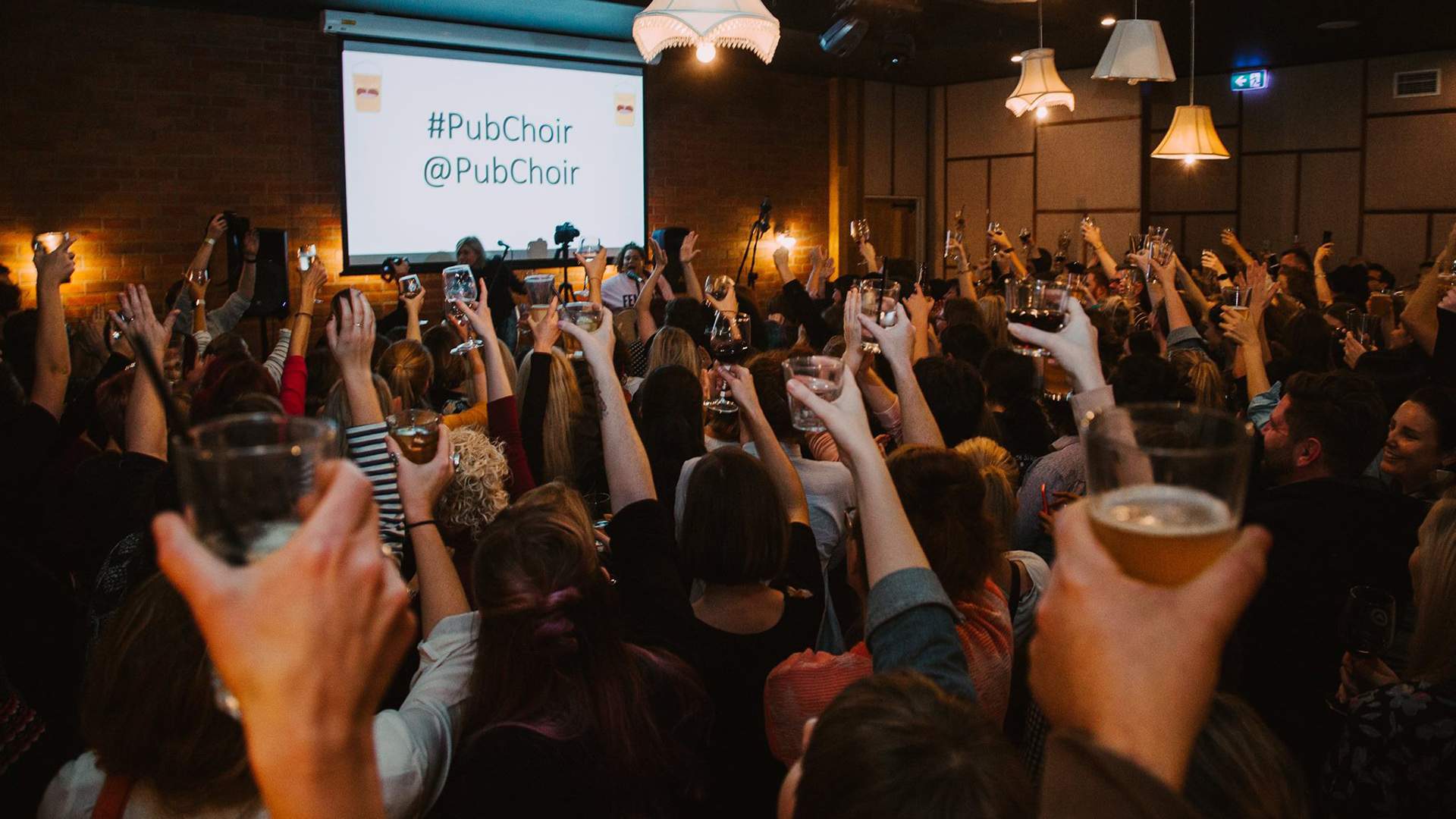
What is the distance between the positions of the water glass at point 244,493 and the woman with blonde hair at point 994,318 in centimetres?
480

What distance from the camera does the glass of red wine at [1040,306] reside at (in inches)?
83.1

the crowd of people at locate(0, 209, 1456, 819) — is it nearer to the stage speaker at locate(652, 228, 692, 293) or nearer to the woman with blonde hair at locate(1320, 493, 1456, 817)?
the woman with blonde hair at locate(1320, 493, 1456, 817)

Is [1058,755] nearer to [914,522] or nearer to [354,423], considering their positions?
[914,522]

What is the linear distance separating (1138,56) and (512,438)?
3843 mm

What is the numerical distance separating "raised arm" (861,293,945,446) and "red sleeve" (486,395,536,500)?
0.95 meters

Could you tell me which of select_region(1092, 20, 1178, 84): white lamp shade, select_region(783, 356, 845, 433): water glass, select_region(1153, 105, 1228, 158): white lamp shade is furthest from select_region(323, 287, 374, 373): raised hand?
select_region(1153, 105, 1228, 158): white lamp shade

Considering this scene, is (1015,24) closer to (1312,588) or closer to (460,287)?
(460,287)

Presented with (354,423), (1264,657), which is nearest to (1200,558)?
(1264,657)

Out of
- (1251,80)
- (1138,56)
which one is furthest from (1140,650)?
(1251,80)

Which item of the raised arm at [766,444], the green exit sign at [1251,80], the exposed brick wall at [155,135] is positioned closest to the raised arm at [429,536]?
the raised arm at [766,444]

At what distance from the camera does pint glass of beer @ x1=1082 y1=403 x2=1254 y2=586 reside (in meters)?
0.77

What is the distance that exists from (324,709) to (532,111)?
8986mm

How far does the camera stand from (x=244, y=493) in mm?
740

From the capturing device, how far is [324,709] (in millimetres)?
645
